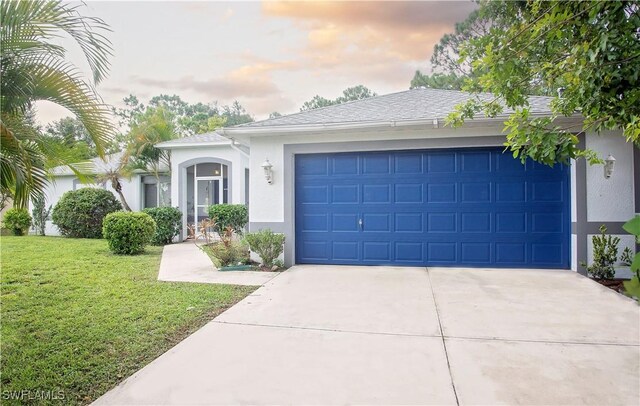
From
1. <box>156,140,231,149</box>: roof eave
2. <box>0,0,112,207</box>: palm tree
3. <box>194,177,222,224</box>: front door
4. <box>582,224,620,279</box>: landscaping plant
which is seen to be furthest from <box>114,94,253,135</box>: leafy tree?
<box>582,224,620,279</box>: landscaping plant

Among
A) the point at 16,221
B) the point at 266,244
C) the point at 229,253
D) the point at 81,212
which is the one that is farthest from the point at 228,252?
the point at 16,221

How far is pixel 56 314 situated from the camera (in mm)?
4805

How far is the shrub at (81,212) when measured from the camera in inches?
520

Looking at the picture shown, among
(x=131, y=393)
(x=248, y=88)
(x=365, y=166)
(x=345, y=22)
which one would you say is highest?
(x=248, y=88)

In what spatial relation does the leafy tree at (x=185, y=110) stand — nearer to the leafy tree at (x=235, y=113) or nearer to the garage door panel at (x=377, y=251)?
the leafy tree at (x=235, y=113)

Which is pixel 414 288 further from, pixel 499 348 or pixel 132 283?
pixel 132 283

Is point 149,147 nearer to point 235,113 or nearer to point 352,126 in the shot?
A: point 352,126

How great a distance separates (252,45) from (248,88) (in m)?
10.7

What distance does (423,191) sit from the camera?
793cm

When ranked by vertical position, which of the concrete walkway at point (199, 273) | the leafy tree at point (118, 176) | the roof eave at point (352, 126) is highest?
the roof eave at point (352, 126)

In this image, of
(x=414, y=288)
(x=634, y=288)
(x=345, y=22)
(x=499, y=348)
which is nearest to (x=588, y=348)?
(x=499, y=348)

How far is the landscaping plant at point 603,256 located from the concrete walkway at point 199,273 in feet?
20.4

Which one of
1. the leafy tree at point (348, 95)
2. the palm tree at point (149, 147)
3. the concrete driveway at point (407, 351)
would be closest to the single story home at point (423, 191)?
the concrete driveway at point (407, 351)

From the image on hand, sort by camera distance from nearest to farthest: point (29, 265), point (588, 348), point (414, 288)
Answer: point (588, 348) → point (414, 288) → point (29, 265)
